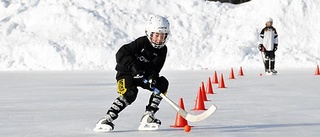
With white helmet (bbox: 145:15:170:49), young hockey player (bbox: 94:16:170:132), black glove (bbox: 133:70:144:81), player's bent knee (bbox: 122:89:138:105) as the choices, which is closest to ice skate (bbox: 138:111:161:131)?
young hockey player (bbox: 94:16:170:132)

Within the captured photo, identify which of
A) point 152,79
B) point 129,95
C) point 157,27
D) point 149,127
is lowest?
point 149,127

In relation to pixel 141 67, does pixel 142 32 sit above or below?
below

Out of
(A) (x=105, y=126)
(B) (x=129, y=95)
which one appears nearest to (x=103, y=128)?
(A) (x=105, y=126)

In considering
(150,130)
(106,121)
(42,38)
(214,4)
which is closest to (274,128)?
(150,130)

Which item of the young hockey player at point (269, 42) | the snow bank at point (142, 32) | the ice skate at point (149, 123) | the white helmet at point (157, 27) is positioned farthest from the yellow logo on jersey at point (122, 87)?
the snow bank at point (142, 32)

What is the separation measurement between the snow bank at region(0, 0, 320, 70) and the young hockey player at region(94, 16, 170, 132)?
2417 centimetres

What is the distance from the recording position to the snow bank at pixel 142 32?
106ft

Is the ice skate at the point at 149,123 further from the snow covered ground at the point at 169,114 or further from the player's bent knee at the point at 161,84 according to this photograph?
the player's bent knee at the point at 161,84

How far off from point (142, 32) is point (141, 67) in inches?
1135

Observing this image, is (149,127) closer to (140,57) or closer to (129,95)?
(129,95)

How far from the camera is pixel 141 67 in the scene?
7.01 meters

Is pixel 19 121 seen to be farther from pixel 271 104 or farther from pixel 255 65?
pixel 255 65

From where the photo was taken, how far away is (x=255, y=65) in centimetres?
3095

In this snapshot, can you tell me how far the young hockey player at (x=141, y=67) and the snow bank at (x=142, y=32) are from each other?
79.3 feet
